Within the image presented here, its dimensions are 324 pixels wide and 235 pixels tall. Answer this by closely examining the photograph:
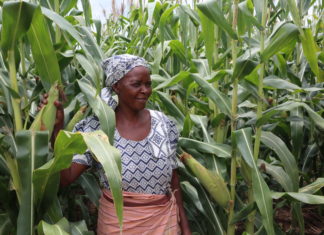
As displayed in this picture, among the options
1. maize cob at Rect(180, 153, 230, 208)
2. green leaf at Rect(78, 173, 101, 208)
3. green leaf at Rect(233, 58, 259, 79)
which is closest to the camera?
green leaf at Rect(233, 58, 259, 79)

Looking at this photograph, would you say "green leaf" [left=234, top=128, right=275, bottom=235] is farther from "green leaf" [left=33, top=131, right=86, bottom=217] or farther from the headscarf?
"green leaf" [left=33, top=131, right=86, bottom=217]

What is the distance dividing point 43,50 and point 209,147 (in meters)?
0.87

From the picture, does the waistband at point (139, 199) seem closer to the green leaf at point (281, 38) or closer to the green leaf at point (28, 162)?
the green leaf at point (28, 162)

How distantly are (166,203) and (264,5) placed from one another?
94cm

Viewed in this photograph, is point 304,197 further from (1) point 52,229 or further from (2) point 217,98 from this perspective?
(1) point 52,229

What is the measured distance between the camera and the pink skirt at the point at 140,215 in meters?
1.78

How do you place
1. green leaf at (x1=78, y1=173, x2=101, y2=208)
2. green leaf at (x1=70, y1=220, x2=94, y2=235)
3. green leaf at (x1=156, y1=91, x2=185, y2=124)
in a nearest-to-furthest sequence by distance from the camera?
green leaf at (x1=70, y1=220, x2=94, y2=235) < green leaf at (x1=78, y1=173, x2=101, y2=208) < green leaf at (x1=156, y1=91, x2=185, y2=124)

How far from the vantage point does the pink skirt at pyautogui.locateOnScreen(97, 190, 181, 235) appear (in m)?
1.78

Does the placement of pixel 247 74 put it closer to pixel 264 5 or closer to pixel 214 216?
pixel 264 5

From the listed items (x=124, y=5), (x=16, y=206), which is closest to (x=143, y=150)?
(x=16, y=206)

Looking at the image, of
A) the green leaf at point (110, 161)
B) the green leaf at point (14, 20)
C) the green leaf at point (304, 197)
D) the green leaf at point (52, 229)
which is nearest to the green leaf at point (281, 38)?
the green leaf at point (304, 197)

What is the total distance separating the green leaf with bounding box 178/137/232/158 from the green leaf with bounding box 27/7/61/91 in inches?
27.4

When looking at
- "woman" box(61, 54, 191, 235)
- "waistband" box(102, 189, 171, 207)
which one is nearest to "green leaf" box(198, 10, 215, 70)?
"woman" box(61, 54, 191, 235)

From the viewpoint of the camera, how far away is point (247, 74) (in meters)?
1.89
